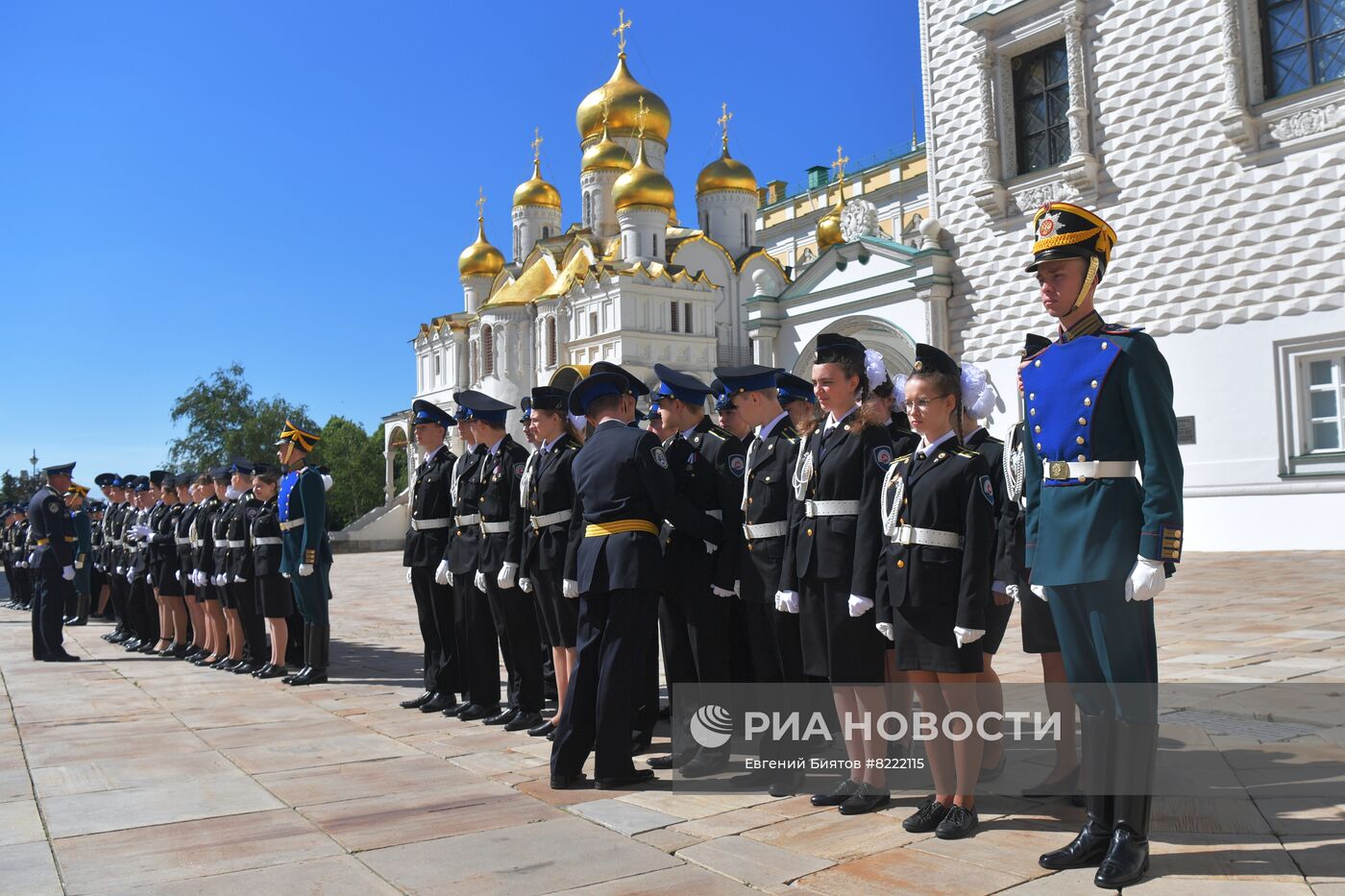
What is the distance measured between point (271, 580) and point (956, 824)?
698 centimetres

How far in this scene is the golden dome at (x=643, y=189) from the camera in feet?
142

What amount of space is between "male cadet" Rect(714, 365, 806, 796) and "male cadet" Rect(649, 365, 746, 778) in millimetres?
138

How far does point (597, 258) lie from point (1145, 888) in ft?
143

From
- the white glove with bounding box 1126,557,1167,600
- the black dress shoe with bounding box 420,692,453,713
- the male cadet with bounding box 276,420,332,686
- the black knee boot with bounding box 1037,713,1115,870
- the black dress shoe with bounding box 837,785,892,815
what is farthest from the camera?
the male cadet with bounding box 276,420,332,686

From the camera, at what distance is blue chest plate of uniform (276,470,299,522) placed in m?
9.10

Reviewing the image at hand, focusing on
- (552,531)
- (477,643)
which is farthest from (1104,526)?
(477,643)

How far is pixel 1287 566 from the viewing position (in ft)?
45.0

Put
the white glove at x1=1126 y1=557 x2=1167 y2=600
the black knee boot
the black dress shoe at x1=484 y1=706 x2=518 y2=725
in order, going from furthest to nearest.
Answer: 1. the black dress shoe at x1=484 y1=706 x2=518 y2=725
2. the black knee boot
3. the white glove at x1=1126 y1=557 x2=1167 y2=600

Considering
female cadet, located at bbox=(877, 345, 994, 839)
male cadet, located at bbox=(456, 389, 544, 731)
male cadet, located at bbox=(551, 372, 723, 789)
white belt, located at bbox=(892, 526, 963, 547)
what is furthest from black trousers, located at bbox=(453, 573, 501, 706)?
white belt, located at bbox=(892, 526, 963, 547)

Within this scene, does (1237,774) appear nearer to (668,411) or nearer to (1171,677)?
(1171,677)

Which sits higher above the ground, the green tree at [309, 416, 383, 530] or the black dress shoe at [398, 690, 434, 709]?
the green tree at [309, 416, 383, 530]

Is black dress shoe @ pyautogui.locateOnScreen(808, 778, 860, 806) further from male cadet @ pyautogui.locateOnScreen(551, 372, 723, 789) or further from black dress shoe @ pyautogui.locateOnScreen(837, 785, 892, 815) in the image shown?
male cadet @ pyautogui.locateOnScreen(551, 372, 723, 789)

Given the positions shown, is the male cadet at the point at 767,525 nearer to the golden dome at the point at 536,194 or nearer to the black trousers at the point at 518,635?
the black trousers at the point at 518,635

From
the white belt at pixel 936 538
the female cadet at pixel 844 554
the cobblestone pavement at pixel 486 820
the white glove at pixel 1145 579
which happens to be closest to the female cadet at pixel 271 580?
the cobblestone pavement at pixel 486 820
